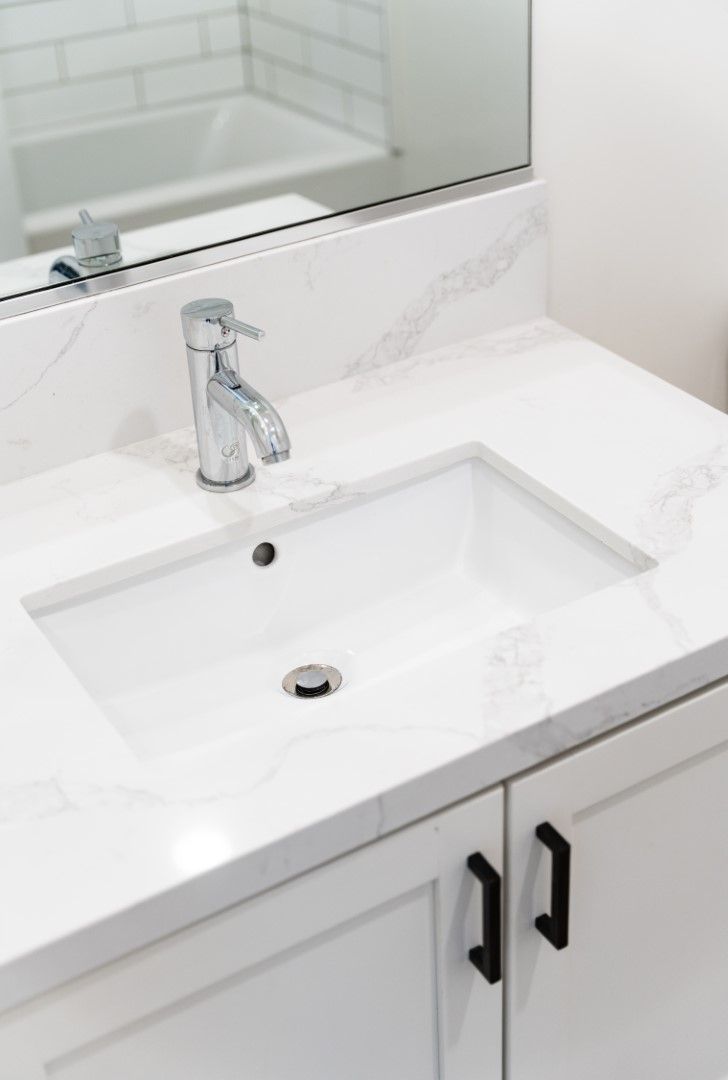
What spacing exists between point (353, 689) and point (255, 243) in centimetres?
48

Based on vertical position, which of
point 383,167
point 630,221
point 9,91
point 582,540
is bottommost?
point 582,540

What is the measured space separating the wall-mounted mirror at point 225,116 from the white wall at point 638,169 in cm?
6

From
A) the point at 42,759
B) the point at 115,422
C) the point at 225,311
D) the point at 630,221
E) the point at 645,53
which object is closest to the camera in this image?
the point at 42,759

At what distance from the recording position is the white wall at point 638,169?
1413 millimetres

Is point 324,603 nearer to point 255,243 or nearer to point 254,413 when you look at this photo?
point 254,413

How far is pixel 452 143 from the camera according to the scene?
139 centimetres

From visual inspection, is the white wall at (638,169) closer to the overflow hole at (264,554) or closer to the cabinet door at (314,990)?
the overflow hole at (264,554)

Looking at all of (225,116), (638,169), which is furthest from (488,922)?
(638,169)

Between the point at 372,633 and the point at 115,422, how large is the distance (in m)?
0.35

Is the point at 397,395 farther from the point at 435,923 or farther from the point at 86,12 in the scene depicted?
the point at 435,923

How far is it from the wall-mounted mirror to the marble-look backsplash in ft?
0.12

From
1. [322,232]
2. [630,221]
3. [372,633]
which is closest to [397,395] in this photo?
[322,232]

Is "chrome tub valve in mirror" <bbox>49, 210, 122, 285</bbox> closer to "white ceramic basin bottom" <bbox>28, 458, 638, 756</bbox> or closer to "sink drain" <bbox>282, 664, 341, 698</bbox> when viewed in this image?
"white ceramic basin bottom" <bbox>28, 458, 638, 756</bbox>

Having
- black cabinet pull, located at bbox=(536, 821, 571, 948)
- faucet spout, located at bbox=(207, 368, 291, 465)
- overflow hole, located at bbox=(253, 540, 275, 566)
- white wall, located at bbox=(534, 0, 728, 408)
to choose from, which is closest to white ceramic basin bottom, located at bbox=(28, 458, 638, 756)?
overflow hole, located at bbox=(253, 540, 275, 566)
